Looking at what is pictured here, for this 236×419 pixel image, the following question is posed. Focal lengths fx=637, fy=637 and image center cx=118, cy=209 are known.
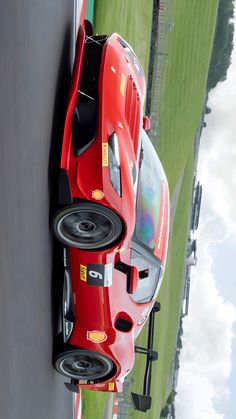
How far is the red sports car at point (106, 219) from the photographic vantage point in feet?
21.2

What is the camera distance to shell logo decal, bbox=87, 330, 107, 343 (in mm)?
7277

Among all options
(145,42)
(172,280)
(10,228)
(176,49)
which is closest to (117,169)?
(10,228)

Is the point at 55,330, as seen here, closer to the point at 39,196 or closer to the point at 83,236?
the point at 83,236

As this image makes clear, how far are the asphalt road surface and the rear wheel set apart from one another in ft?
0.69

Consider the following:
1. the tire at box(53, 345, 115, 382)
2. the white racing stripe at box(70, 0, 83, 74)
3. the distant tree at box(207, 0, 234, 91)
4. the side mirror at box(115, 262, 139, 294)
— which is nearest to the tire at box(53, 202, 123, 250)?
the side mirror at box(115, 262, 139, 294)

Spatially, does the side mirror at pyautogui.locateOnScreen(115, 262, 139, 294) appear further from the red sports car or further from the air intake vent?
the air intake vent

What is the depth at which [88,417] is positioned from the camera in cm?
1588

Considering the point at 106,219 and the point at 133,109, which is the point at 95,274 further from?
the point at 133,109

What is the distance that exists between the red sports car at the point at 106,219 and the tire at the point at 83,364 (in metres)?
0.01

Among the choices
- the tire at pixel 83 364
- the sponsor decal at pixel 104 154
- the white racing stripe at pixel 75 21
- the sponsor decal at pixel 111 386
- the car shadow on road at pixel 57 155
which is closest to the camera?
the sponsor decal at pixel 104 154

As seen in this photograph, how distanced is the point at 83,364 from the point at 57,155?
8.93 ft

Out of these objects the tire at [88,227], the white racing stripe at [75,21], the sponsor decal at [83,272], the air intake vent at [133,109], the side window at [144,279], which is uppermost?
the white racing stripe at [75,21]

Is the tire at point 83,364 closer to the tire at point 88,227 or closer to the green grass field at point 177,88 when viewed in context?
the tire at point 88,227

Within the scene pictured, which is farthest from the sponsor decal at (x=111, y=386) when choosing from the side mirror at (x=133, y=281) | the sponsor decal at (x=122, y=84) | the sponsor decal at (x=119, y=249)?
the sponsor decal at (x=122, y=84)
